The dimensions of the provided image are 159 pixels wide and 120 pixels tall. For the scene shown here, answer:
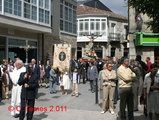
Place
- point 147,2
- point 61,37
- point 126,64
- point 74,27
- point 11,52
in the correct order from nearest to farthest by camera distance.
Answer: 1. point 126,64
2. point 147,2
3. point 11,52
4. point 61,37
5. point 74,27

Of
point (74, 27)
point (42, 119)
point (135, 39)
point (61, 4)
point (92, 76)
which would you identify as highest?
point (61, 4)

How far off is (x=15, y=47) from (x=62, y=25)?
684 centimetres

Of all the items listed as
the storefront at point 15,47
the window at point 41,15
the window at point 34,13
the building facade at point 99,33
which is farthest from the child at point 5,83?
the building facade at point 99,33

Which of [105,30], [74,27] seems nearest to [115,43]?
[105,30]

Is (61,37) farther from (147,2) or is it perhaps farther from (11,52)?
(147,2)

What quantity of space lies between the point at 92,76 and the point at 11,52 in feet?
22.2

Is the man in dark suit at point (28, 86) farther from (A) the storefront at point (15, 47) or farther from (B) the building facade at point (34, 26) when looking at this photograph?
(A) the storefront at point (15, 47)

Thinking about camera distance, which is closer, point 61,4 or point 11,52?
point 11,52

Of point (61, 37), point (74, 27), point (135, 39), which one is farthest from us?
point (74, 27)

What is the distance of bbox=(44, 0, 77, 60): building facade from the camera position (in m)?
19.0

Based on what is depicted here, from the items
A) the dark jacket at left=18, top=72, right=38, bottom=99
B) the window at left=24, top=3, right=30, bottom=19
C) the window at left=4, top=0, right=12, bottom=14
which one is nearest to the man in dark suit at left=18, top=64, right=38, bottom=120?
the dark jacket at left=18, top=72, right=38, bottom=99

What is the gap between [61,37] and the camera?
2056cm

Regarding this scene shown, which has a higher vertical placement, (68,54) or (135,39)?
(135,39)

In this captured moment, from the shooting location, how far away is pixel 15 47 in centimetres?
1529
